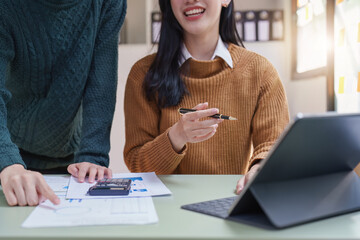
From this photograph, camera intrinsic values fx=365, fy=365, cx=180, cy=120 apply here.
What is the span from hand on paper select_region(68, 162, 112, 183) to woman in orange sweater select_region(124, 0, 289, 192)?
26 centimetres

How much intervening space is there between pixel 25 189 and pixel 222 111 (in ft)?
2.55

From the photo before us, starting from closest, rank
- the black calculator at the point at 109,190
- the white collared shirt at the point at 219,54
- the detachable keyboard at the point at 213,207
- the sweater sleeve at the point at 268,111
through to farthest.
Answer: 1. the detachable keyboard at the point at 213,207
2. the black calculator at the point at 109,190
3. the sweater sleeve at the point at 268,111
4. the white collared shirt at the point at 219,54

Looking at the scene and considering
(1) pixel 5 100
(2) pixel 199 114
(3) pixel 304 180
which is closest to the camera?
(3) pixel 304 180

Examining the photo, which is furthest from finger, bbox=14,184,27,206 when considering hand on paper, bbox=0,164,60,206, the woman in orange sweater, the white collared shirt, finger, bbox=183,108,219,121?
the white collared shirt

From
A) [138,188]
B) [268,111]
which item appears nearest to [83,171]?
[138,188]

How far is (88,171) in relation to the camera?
0.97 meters

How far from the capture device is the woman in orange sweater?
1.29m

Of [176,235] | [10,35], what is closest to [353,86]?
[176,235]

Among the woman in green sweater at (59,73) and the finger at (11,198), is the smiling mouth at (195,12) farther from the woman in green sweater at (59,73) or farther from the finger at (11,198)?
the finger at (11,198)

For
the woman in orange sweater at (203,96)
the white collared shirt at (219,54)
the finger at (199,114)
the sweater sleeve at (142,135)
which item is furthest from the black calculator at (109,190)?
the white collared shirt at (219,54)

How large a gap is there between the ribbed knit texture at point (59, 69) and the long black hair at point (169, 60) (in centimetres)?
17

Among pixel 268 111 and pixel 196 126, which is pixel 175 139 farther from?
pixel 268 111

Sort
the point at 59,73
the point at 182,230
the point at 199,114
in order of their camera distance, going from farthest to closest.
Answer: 1. the point at 59,73
2. the point at 199,114
3. the point at 182,230

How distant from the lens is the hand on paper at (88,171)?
3.04 feet
